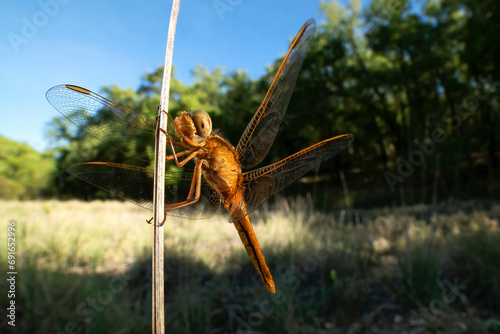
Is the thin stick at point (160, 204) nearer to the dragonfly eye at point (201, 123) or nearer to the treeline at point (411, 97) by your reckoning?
the dragonfly eye at point (201, 123)

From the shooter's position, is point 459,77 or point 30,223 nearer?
point 30,223

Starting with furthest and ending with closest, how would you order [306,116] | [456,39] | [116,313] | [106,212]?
1. [456,39]
2. [306,116]
3. [106,212]
4. [116,313]

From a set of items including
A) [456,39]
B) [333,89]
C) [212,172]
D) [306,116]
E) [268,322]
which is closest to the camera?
[212,172]

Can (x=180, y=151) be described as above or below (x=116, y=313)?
above

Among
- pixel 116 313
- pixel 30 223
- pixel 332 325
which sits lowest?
pixel 332 325

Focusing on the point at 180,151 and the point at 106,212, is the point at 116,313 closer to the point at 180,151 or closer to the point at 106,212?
the point at 180,151

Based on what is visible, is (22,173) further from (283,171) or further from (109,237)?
(283,171)

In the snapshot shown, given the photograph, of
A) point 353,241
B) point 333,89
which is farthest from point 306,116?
point 353,241
